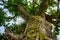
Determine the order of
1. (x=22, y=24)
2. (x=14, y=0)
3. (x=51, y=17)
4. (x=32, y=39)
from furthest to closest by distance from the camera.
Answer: (x=22, y=24) → (x=14, y=0) → (x=51, y=17) → (x=32, y=39)

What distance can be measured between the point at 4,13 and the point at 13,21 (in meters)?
0.28

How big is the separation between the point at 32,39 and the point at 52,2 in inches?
66.2

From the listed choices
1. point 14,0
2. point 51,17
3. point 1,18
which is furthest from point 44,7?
point 1,18

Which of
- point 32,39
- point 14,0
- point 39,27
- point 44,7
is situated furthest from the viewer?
point 14,0

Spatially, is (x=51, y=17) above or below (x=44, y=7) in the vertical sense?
below

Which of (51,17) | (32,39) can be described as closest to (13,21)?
(51,17)

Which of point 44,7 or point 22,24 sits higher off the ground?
point 44,7

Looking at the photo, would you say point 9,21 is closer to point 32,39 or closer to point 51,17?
point 51,17

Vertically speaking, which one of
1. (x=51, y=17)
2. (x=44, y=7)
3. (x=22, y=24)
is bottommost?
(x=22, y=24)

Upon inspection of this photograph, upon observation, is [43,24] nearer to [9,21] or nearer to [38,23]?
[38,23]

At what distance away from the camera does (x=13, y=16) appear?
132 inches

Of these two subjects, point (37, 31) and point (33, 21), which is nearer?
point (37, 31)

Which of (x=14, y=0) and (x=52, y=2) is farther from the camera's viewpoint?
(x=52, y=2)

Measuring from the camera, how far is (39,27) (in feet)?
7.00
